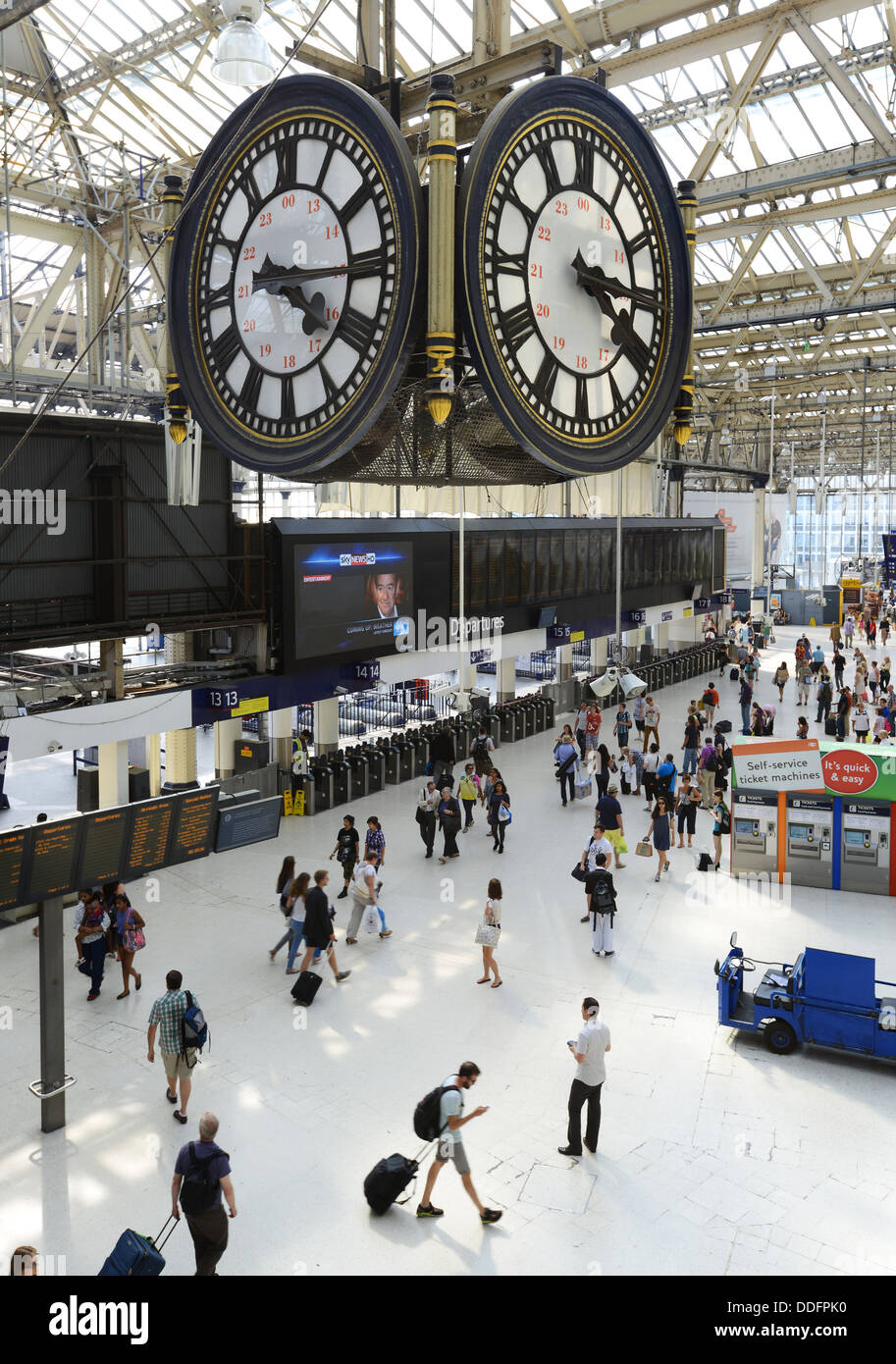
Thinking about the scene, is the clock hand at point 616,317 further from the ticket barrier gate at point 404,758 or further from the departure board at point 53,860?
the ticket barrier gate at point 404,758

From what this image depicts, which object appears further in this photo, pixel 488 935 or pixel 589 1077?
pixel 488 935

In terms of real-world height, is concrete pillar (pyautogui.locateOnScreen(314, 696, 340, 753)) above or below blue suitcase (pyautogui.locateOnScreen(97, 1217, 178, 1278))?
above

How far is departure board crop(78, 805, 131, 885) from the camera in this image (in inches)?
287

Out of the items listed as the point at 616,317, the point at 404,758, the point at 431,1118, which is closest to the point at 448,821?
the point at 404,758

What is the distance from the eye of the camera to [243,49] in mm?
4664

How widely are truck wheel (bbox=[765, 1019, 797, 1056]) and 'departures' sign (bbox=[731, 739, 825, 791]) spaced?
4953 millimetres

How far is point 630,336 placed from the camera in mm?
2145

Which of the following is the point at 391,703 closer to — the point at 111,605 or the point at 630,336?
the point at 111,605

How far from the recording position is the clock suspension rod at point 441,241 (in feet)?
6.00

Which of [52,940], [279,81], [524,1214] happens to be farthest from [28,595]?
[279,81]

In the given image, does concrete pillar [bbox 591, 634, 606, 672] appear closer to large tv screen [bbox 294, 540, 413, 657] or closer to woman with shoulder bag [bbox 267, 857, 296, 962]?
large tv screen [bbox 294, 540, 413, 657]

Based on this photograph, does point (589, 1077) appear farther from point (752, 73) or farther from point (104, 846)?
point (752, 73)

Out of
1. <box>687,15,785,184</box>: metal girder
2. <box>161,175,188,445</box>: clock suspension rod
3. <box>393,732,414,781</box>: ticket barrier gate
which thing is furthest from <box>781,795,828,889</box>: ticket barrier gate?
<box>161,175,188,445</box>: clock suspension rod

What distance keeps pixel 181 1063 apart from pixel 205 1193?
2.07 m
